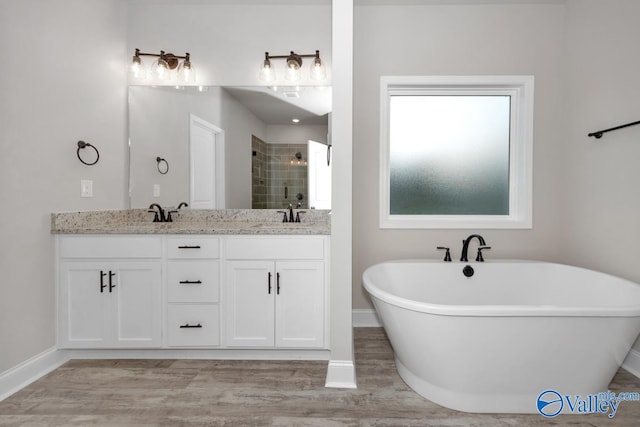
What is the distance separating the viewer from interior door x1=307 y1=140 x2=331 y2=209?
2.73 metres

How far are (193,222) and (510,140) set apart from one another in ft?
9.12

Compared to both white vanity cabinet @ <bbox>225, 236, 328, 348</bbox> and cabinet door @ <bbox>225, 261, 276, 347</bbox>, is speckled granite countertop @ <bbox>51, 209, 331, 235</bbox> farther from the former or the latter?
cabinet door @ <bbox>225, 261, 276, 347</bbox>

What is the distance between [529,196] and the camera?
2711 millimetres

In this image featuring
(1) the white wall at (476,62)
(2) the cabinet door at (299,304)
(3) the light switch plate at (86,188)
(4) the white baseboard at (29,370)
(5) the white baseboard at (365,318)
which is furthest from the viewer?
(5) the white baseboard at (365,318)

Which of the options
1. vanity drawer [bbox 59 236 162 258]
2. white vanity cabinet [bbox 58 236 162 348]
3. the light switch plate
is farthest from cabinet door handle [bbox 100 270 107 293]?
the light switch plate

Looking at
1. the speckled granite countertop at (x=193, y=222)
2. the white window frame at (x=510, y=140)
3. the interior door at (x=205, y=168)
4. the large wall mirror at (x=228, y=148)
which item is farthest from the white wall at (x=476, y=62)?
the interior door at (x=205, y=168)

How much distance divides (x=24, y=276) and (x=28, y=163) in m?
0.65

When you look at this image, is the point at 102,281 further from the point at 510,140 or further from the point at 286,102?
the point at 510,140

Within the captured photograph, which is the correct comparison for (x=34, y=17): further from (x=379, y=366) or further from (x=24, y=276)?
(x=379, y=366)

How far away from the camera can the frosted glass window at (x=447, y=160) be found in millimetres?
2857

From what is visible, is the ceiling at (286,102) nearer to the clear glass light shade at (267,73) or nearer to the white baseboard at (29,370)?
the clear glass light shade at (267,73)

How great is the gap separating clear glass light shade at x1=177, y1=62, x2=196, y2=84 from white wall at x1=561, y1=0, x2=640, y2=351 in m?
3.03

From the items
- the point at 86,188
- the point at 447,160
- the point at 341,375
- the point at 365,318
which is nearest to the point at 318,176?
the point at 447,160

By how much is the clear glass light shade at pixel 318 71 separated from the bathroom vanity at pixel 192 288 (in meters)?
1.34
